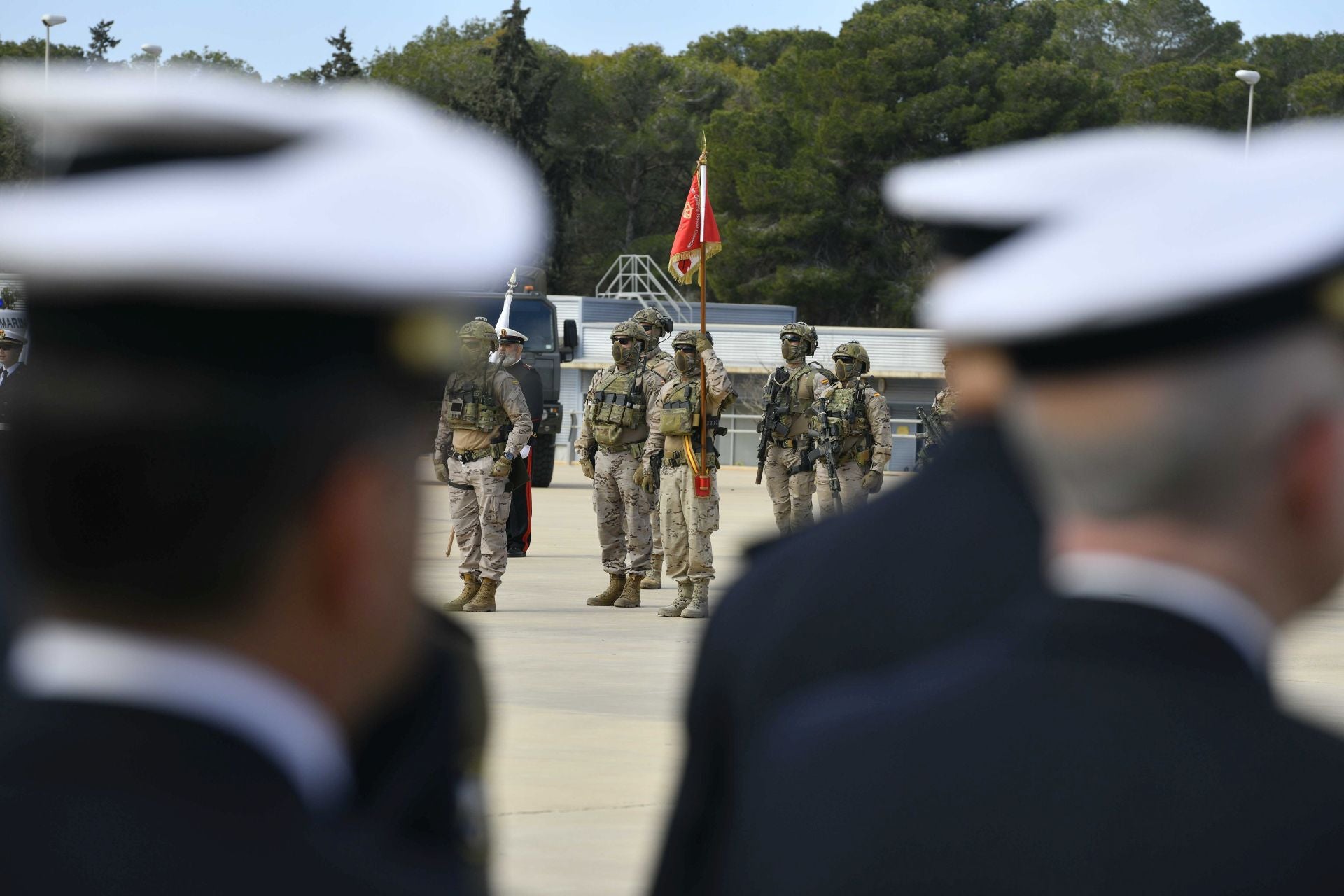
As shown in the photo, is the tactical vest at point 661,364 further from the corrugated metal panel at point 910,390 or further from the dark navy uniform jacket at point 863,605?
the corrugated metal panel at point 910,390

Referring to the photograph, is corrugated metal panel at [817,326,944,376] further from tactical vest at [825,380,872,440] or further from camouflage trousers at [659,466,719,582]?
camouflage trousers at [659,466,719,582]

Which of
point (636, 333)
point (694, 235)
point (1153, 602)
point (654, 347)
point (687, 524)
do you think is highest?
point (694, 235)

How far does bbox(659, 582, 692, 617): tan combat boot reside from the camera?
11922 millimetres

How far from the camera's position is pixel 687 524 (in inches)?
471

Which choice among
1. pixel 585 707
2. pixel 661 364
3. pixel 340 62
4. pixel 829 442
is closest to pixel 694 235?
pixel 661 364

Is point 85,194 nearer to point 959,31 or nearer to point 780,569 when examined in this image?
point 780,569

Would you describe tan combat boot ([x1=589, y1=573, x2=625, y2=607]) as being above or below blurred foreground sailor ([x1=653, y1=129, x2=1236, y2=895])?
below

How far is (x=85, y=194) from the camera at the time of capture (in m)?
1.10

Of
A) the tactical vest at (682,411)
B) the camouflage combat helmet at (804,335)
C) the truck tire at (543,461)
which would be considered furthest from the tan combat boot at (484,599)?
the truck tire at (543,461)

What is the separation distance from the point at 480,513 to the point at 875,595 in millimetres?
9999

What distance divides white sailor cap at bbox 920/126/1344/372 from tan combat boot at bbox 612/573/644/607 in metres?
11.1

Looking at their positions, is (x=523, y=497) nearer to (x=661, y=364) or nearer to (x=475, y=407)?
(x=661, y=364)

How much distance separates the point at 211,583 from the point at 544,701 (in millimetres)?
7547

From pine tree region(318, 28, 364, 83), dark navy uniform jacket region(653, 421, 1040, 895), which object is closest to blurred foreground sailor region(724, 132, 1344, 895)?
dark navy uniform jacket region(653, 421, 1040, 895)
